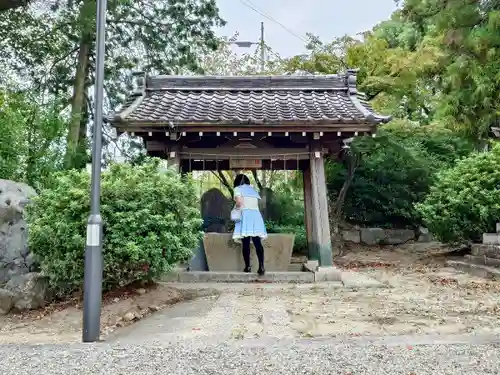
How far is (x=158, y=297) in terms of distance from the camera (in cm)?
640

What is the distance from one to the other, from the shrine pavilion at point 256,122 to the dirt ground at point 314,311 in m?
1.69

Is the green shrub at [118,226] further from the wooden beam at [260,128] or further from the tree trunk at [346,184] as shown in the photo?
the tree trunk at [346,184]

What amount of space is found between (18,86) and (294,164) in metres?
7.62

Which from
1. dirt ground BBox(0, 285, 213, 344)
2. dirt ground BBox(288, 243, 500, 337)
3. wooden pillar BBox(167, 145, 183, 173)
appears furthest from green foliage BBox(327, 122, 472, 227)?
dirt ground BBox(0, 285, 213, 344)

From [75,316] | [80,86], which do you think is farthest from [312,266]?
[80,86]

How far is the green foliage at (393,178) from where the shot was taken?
14273 millimetres

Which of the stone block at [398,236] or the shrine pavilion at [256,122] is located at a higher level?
the shrine pavilion at [256,122]

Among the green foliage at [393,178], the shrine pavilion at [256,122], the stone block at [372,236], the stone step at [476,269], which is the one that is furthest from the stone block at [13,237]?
the stone block at [372,236]

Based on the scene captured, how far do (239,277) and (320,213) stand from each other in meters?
1.79

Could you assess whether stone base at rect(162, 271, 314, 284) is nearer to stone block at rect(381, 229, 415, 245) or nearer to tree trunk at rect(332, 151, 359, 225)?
tree trunk at rect(332, 151, 359, 225)

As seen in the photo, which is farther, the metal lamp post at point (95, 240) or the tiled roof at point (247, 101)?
the tiled roof at point (247, 101)

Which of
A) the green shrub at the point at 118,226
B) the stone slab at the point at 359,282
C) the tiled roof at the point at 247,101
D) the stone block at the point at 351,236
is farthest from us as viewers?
the stone block at the point at 351,236

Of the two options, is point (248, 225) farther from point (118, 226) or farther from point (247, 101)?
point (118, 226)

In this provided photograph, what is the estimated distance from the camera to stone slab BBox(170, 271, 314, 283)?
8374 millimetres
